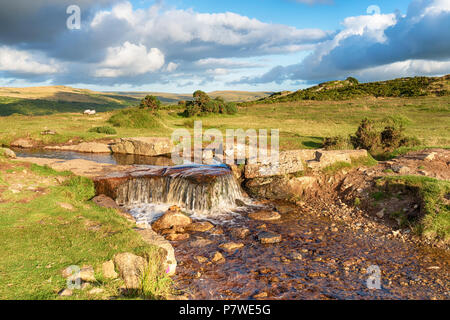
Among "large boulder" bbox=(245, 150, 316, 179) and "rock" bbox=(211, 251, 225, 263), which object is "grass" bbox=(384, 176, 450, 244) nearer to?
"large boulder" bbox=(245, 150, 316, 179)

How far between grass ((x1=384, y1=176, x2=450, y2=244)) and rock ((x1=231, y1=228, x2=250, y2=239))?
521 cm

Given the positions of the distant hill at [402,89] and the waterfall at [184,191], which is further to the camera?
the distant hill at [402,89]

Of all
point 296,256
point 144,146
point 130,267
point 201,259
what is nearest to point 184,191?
point 201,259

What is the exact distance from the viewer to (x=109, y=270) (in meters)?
5.98

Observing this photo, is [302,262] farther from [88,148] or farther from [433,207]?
[88,148]

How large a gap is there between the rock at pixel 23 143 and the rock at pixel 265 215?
2082 cm

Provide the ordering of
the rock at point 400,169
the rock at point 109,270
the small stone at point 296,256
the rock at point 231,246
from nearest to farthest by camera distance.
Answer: the rock at point 109,270 < the small stone at point 296,256 < the rock at point 231,246 < the rock at point 400,169

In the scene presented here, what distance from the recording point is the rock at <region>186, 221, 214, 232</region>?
9961 mm

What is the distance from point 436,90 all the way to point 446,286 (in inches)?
2214

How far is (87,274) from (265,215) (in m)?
7.01

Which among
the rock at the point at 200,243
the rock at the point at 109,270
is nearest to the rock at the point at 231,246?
the rock at the point at 200,243

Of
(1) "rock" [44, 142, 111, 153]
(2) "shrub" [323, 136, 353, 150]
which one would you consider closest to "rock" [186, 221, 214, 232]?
(2) "shrub" [323, 136, 353, 150]

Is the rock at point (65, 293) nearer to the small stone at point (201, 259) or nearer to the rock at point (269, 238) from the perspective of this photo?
the small stone at point (201, 259)

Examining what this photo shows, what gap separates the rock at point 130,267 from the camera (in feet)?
18.9
